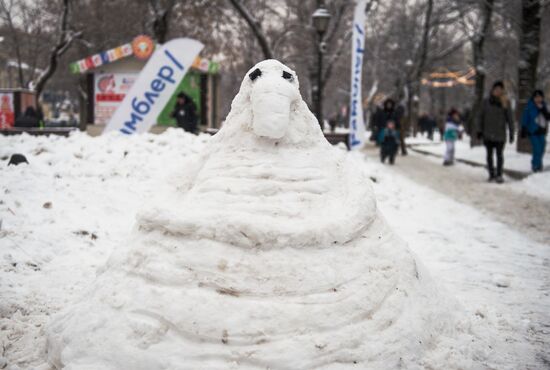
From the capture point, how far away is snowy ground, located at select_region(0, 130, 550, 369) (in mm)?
3633

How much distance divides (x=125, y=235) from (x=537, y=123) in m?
9.76

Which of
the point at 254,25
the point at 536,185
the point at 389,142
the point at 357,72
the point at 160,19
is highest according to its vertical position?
the point at 160,19

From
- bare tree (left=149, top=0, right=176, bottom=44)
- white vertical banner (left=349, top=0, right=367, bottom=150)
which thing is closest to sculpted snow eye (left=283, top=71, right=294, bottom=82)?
white vertical banner (left=349, top=0, right=367, bottom=150)

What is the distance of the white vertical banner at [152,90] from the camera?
11.0m

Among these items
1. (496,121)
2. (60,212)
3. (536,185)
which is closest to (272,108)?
(60,212)

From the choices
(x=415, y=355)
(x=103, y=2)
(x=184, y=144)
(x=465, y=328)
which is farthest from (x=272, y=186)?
(x=103, y=2)

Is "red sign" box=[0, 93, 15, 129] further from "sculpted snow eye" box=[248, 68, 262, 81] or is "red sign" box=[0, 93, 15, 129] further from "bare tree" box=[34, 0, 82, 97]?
"sculpted snow eye" box=[248, 68, 262, 81]

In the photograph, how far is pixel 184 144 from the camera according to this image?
9.62 meters

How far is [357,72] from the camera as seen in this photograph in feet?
46.3

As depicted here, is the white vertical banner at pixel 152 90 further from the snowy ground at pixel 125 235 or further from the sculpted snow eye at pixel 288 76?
the sculpted snow eye at pixel 288 76

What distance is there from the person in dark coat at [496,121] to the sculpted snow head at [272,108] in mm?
8708

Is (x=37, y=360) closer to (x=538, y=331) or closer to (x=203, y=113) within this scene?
Result: (x=538, y=331)

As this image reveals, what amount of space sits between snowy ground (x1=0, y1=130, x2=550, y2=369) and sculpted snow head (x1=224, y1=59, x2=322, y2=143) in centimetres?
81

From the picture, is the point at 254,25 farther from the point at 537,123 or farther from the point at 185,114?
the point at 537,123
